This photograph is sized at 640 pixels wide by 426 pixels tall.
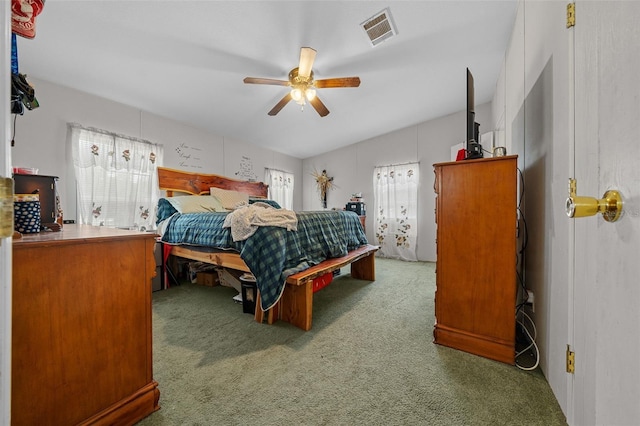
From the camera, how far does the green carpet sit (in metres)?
1.13

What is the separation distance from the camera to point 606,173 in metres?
0.61

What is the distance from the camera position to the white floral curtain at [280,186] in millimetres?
5091

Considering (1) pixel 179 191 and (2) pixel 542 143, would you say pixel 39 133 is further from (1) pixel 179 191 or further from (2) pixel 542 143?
(2) pixel 542 143

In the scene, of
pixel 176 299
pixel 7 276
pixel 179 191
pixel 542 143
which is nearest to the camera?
pixel 7 276

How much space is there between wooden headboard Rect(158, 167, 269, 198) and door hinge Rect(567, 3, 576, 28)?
386 centimetres

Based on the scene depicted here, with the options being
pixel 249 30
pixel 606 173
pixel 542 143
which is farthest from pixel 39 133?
pixel 542 143

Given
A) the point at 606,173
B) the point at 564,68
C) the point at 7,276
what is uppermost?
the point at 564,68

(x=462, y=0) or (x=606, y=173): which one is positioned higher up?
(x=462, y=0)

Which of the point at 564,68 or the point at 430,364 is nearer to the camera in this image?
the point at 564,68

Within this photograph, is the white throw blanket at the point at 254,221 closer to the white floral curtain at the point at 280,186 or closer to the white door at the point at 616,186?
the white door at the point at 616,186

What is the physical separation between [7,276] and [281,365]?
4.43 ft

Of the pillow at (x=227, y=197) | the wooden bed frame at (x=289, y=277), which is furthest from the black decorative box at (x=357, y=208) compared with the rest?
the pillow at (x=227, y=197)

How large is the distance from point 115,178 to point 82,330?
257 cm

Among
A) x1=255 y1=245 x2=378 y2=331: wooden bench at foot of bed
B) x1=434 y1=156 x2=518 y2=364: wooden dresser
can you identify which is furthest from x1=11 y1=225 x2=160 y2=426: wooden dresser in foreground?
x1=434 y1=156 x2=518 y2=364: wooden dresser
